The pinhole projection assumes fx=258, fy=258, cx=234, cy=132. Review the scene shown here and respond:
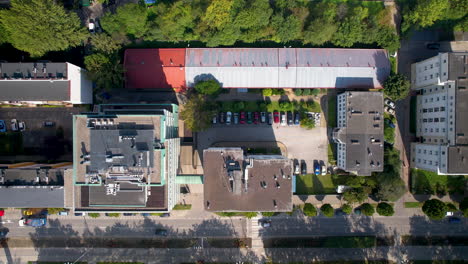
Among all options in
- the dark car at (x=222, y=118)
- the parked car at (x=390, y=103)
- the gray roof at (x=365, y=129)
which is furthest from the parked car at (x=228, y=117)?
the parked car at (x=390, y=103)

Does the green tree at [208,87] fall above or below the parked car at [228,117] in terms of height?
above

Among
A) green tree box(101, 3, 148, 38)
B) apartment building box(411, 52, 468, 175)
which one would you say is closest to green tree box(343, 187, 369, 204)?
apartment building box(411, 52, 468, 175)

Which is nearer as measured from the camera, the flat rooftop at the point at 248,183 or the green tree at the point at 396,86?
the flat rooftop at the point at 248,183

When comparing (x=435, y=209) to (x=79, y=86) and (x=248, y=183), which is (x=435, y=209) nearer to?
(x=248, y=183)

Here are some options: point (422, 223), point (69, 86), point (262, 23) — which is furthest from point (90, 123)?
point (422, 223)

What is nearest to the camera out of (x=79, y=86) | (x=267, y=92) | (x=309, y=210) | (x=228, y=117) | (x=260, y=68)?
(x=79, y=86)

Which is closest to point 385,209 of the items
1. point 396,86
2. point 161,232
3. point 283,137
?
point 396,86

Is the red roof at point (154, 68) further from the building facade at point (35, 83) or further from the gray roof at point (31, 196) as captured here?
the gray roof at point (31, 196)

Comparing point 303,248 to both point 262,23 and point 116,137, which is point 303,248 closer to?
point 116,137
